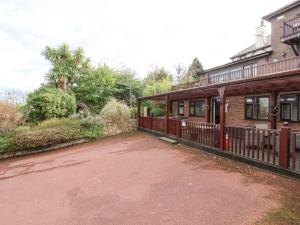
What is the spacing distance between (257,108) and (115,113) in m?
9.26

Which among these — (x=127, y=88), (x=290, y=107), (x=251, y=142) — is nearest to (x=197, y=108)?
(x=290, y=107)

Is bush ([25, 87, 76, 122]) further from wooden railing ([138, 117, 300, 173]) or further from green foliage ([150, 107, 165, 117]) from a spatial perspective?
green foliage ([150, 107, 165, 117])

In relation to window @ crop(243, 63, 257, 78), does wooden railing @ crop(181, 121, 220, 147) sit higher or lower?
lower

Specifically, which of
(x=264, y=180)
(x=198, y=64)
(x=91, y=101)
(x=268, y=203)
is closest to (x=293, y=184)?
(x=264, y=180)

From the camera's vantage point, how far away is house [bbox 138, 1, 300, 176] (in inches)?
243

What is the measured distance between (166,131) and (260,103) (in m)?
5.27

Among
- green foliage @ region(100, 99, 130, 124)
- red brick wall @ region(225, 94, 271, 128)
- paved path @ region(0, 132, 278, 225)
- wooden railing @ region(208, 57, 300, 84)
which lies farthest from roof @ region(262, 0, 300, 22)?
green foliage @ region(100, 99, 130, 124)

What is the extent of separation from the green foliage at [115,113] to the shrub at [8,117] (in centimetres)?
528

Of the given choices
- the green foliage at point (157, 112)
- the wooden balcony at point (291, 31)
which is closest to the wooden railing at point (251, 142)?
the wooden balcony at point (291, 31)

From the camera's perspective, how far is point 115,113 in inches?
594

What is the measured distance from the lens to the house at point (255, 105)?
6.18 metres

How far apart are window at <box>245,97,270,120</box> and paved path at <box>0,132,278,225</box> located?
16.6 ft

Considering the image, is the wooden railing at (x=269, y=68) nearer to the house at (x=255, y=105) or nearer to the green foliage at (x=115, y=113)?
the house at (x=255, y=105)

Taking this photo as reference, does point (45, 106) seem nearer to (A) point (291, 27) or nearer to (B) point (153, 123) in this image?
(B) point (153, 123)
